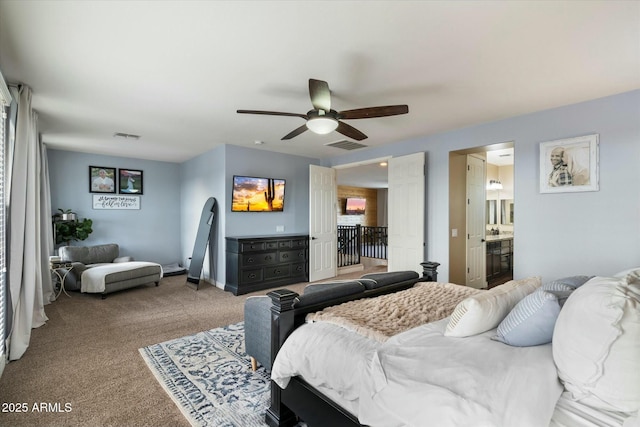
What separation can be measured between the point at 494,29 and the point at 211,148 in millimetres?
4924

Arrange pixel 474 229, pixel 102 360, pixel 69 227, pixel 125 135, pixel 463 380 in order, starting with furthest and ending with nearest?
1. pixel 69 227
2. pixel 474 229
3. pixel 125 135
4. pixel 102 360
5. pixel 463 380

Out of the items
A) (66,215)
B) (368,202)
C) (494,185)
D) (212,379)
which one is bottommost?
(212,379)

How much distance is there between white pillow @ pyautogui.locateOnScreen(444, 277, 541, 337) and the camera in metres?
1.52

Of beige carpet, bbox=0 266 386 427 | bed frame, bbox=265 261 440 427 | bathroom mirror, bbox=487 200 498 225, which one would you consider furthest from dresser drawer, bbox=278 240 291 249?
bathroom mirror, bbox=487 200 498 225

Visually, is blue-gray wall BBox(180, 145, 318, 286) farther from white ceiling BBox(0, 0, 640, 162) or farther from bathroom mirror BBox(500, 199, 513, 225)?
bathroom mirror BBox(500, 199, 513, 225)

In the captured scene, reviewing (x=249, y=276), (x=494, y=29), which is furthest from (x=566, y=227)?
(x=249, y=276)

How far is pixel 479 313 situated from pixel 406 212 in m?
3.65

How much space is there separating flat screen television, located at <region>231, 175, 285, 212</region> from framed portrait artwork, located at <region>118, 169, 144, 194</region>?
9.06 feet

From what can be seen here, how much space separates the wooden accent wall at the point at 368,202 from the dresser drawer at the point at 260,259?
704 cm

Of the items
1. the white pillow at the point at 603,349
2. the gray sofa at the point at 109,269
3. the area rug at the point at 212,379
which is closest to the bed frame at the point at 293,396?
the area rug at the point at 212,379

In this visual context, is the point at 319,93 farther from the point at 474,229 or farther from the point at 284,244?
the point at 474,229

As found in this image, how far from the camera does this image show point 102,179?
251 inches

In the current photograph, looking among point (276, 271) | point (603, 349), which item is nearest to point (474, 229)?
point (276, 271)

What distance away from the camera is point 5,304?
8.96 ft
